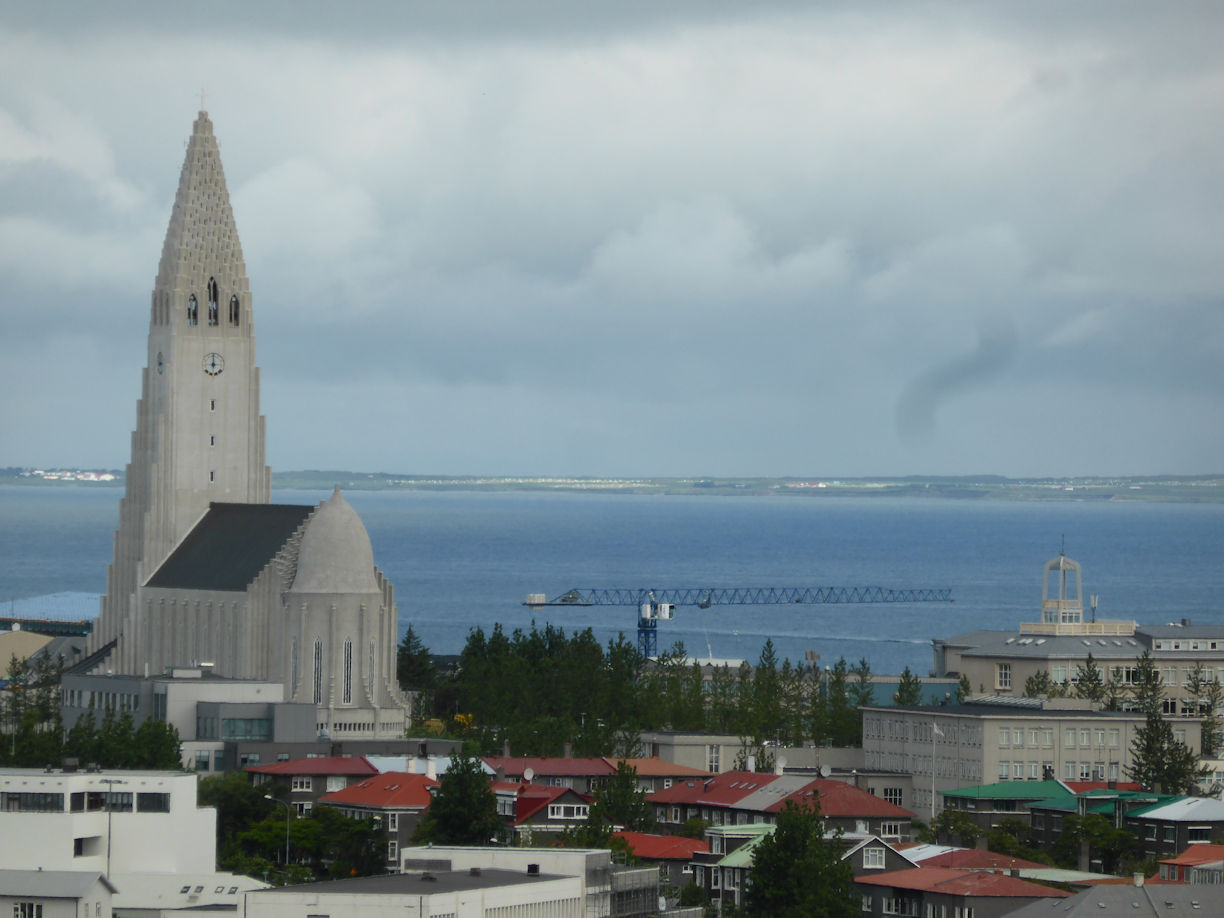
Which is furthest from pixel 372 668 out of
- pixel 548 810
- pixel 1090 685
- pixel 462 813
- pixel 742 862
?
pixel 742 862

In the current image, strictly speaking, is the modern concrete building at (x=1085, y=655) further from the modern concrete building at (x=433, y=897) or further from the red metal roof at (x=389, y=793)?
the modern concrete building at (x=433, y=897)

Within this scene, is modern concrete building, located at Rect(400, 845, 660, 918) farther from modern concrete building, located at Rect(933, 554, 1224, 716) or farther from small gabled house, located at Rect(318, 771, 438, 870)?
modern concrete building, located at Rect(933, 554, 1224, 716)

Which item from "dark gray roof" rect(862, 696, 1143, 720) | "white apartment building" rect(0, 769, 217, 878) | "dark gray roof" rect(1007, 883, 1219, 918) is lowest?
"dark gray roof" rect(1007, 883, 1219, 918)

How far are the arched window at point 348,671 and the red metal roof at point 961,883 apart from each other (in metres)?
44.2

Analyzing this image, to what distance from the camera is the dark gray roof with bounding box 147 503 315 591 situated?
129 meters

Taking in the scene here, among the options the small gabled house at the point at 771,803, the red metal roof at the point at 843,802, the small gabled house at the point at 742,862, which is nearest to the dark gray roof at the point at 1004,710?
the small gabled house at the point at 771,803

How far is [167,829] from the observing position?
8219 centimetres

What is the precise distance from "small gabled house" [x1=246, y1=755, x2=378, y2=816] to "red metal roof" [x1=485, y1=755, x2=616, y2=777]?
5.25 meters

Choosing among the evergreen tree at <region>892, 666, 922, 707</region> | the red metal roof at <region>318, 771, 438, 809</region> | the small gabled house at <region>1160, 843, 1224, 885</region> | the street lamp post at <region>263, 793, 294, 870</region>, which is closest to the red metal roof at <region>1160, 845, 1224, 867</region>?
the small gabled house at <region>1160, 843, 1224, 885</region>

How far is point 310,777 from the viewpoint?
10012 cm

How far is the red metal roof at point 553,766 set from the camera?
103m

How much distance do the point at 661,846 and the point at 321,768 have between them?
17737mm

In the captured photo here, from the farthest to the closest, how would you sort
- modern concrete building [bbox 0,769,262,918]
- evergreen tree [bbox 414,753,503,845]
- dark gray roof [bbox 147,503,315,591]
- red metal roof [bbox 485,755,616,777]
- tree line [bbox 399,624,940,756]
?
dark gray roof [bbox 147,503,315,591] < tree line [bbox 399,624,940,756] < red metal roof [bbox 485,755,616,777] < evergreen tree [bbox 414,753,503,845] < modern concrete building [bbox 0,769,262,918]

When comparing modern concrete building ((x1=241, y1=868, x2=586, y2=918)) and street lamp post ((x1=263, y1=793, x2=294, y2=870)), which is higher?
street lamp post ((x1=263, y1=793, x2=294, y2=870))
